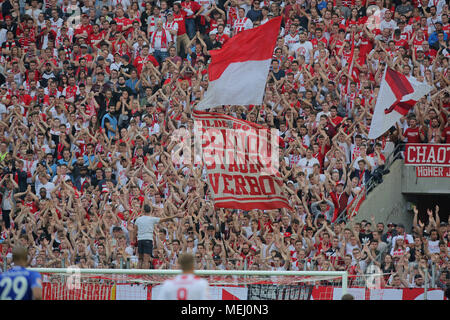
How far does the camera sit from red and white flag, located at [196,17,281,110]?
16.6 m

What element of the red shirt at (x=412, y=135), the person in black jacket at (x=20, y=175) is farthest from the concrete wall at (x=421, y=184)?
the person in black jacket at (x=20, y=175)

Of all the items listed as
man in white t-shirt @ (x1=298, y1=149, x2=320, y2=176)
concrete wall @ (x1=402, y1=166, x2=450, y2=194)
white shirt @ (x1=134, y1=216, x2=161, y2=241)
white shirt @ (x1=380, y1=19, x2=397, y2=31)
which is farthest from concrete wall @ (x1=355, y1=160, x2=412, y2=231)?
white shirt @ (x1=134, y1=216, x2=161, y2=241)

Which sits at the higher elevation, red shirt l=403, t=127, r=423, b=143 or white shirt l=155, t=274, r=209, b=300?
red shirt l=403, t=127, r=423, b=143

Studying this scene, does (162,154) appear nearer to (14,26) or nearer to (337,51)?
(337,51)

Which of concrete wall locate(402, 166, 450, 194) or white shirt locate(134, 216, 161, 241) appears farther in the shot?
concrete wall locate(402, 166, 450, 194)

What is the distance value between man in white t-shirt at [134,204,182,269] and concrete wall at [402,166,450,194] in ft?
17.2

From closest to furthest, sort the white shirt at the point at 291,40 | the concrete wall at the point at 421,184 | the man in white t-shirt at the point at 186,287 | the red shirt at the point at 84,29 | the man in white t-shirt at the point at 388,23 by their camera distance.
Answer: the man in white t-shirt at the point at 186,287 < the concrete wall at the point at 421,184 < the man in white t-shirt at the point at 388,23 < the white shirt at the point at 291,40 < the red shirt at the point at 84,29

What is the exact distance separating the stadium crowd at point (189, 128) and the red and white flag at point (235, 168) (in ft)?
5.47

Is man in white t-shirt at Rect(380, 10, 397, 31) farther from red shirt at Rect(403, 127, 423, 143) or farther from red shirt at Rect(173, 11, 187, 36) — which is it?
red shirt at Rect(173, 11, 187, 36)

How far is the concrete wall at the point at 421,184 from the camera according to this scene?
1948 cm

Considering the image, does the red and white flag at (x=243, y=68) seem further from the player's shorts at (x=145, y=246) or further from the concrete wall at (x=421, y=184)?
the concrete wall at (x=421, y=184)

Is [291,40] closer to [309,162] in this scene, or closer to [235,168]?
[309,162]

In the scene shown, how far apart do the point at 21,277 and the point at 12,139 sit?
452 inches
